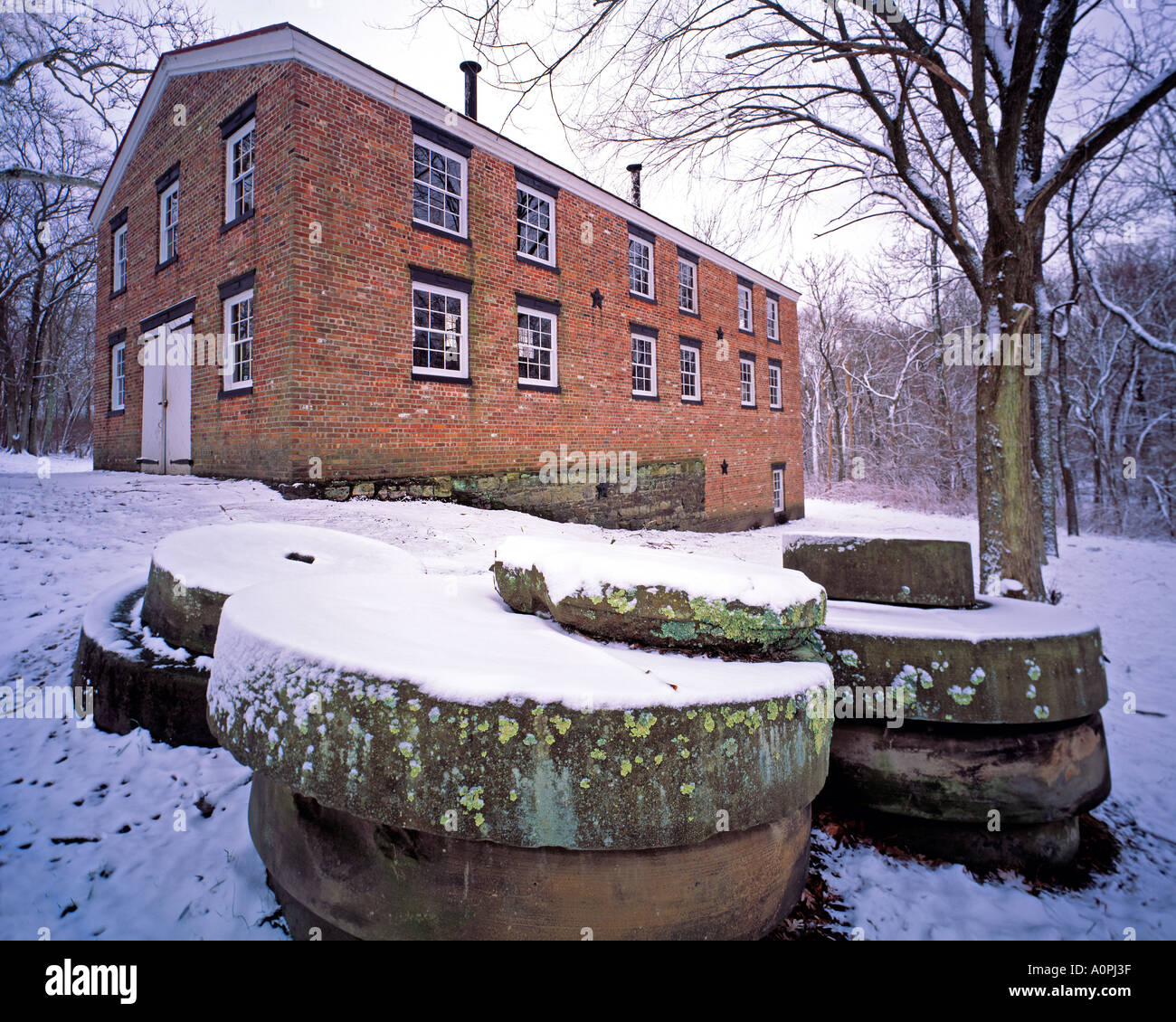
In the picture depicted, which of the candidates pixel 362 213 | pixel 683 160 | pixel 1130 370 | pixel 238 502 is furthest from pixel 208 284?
pixel 1130 370

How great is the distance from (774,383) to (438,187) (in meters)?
13.4

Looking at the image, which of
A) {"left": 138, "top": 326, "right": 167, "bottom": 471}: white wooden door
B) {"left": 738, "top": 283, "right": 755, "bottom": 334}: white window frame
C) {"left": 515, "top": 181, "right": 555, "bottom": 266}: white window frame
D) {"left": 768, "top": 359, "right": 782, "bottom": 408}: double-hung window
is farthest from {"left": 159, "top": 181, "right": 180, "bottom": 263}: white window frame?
{"left": 768, "top": 359, "right": 782, "bottom": 408}: double-hung window

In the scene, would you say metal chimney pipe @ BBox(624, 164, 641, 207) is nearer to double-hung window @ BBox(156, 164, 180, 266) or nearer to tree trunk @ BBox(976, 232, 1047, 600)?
double-hung window @ BBox(156, 164, 180, 266)

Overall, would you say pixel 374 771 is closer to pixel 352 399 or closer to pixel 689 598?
pixel 689 598

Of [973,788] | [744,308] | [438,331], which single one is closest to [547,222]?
[438,331]

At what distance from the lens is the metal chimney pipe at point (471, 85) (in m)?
12.0

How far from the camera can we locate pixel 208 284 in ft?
31.8

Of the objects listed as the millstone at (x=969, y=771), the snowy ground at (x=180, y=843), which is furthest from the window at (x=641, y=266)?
the millstone at (x=969, y=771)

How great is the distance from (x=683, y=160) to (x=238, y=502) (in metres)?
7.00

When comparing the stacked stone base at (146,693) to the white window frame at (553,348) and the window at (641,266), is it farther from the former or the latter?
the window at (641,266)

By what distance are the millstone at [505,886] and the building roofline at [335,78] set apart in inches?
396

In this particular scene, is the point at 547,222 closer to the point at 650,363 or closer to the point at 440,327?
the point at 440,327

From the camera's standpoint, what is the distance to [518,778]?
1472 mm

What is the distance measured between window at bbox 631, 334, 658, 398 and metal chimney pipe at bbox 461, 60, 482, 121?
593 centimetres
